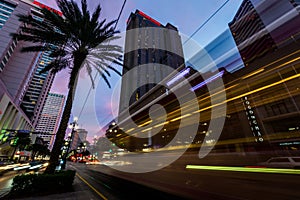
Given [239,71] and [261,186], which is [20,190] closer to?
[261,186]

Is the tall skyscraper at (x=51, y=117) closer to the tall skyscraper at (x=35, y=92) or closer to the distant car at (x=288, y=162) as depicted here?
the tall skyscraper at (x=35, y=92)

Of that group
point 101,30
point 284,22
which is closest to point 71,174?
point 101,30

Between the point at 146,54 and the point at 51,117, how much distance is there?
174 m

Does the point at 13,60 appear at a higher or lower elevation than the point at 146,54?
lower

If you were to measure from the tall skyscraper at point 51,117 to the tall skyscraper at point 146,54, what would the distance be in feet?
494

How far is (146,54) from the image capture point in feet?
276

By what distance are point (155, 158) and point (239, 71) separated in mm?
6295

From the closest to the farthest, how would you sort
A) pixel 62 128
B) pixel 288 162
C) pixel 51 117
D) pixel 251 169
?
pixel 251 169 → pixel 288 162 → pixel 62 128 → pixel 51 117

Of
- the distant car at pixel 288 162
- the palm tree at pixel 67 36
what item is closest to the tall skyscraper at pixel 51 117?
the palm tree at pixel 67 36

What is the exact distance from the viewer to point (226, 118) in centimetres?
588

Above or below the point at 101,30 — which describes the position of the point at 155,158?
below

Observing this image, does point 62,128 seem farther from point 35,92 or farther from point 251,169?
point 35,92

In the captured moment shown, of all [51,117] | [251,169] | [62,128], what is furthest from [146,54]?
[51,117]

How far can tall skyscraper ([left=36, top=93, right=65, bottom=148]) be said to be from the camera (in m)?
173
